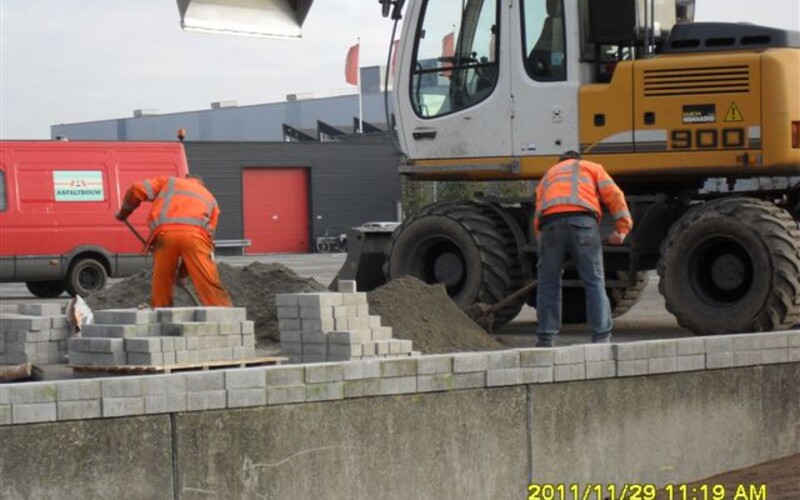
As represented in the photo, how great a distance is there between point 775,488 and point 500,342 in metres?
4.36

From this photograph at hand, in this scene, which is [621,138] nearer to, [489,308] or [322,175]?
[489,308]

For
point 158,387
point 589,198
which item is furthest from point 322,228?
point 158,387

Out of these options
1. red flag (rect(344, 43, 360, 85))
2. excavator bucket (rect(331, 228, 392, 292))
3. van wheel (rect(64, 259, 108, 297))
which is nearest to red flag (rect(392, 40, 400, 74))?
Answer: excavator bucket (rect(331, 228, 392, 292))

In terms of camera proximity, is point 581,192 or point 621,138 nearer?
point 581,192

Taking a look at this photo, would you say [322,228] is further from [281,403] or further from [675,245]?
[281,403]

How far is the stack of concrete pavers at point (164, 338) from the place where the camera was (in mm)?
9328

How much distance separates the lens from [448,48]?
50.6 ft

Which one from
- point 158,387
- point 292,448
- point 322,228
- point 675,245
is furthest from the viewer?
point 322,228

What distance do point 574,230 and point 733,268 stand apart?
8.76ft

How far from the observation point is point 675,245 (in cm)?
1388

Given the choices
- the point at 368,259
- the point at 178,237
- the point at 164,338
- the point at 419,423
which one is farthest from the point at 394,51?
the point at 419,423

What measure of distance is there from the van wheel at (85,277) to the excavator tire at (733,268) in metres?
12.4

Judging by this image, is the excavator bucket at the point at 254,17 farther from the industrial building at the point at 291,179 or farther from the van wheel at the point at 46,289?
the industrial building at the point at 291,179
